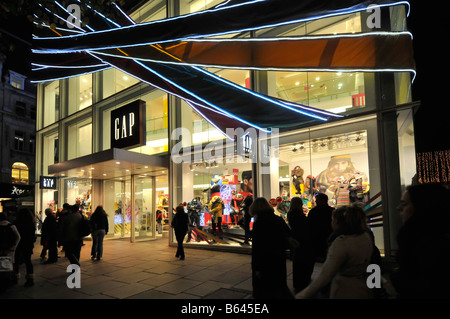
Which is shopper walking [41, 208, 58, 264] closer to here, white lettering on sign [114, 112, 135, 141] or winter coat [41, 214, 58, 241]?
winter coat [41, 214, 58, 241]

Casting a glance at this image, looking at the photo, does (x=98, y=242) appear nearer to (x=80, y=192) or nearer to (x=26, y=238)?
(x=26, y=238)

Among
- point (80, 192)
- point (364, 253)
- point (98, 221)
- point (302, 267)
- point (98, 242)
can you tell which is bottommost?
point (98, 242)

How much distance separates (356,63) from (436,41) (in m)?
5.13

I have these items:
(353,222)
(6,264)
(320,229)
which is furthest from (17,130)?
(353,222)

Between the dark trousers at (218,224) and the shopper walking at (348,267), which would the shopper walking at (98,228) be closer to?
the dark trousers at (218,224)

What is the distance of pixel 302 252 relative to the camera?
5.13 meters

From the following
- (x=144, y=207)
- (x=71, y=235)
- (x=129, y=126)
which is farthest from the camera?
(x=144, y=207)

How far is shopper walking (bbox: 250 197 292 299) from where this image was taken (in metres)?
3.30

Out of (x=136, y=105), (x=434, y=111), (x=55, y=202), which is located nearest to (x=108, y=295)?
(x=136, y=105)

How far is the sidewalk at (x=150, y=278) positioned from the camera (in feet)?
17.8

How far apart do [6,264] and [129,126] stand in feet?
22.4

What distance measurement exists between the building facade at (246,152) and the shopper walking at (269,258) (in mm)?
3752

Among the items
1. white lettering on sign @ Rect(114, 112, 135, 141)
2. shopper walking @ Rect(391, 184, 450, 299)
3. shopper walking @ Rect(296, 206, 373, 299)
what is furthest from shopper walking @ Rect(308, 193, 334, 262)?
white lettering on sign @ Rect(114, 112, 135, 141)

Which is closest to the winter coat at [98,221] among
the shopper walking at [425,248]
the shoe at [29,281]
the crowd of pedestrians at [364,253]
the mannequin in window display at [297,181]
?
the shoe at [29,281]
